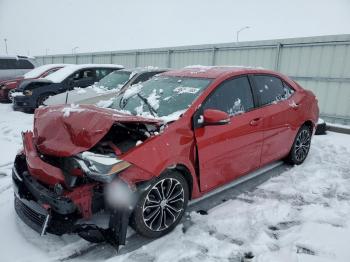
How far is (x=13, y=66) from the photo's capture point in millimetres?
14516

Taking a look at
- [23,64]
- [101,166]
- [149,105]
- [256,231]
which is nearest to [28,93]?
[23,64]

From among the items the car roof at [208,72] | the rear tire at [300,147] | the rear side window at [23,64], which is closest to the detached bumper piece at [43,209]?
the car roof at [208,72]

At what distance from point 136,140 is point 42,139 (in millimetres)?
956

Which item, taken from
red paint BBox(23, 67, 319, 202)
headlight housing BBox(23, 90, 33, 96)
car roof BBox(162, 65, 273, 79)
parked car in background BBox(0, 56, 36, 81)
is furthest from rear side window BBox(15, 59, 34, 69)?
red paint BBox(23, 67, 319, 202)

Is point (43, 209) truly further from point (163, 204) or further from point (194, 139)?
point (194, 139)

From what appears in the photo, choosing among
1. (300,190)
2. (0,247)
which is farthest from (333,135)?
(0,247)

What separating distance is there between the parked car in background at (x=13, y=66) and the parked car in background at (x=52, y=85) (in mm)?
4503

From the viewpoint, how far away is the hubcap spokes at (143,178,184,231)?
314 cm

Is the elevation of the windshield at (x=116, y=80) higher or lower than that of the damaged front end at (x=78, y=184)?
higher

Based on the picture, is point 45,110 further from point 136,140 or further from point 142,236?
point 142,236

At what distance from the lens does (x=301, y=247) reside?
10.4 feet

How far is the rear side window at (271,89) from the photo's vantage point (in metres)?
4.50

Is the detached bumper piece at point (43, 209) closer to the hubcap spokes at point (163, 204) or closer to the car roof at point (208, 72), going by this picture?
the hubcap spokes at point (163, 204)

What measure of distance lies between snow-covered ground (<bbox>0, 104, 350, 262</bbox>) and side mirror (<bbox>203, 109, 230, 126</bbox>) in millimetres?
1122
